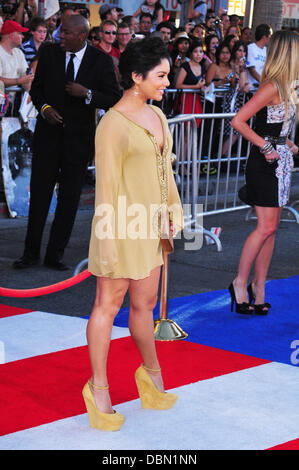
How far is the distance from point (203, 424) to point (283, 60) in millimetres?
2831

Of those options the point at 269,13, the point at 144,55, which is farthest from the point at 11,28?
the point at 269,13

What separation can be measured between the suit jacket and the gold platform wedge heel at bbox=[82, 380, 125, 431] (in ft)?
12.5

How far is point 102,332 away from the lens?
13.4ft

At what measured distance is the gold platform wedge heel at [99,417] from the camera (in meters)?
4.07

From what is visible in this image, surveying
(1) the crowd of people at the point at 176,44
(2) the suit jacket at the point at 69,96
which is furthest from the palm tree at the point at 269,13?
(2) the suit jacket at the point at 69,96

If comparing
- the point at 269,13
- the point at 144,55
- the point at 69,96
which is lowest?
the point at 69,96

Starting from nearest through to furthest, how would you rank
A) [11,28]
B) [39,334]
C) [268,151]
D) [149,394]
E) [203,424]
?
1. [203,424]
2. [149,394]
3. [39,334]
4. [268,151]
5. [11,28]

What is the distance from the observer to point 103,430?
408 cm

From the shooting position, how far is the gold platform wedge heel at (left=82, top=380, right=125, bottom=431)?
13.3 ft

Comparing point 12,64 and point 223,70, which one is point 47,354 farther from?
point 223,70

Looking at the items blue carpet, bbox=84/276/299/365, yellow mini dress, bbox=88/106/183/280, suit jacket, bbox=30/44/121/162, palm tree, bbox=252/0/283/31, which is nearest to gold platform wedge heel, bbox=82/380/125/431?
yellow mini dress, bbox=88/106/183/280

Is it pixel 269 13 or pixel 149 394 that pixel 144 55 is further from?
pixel 269 13
